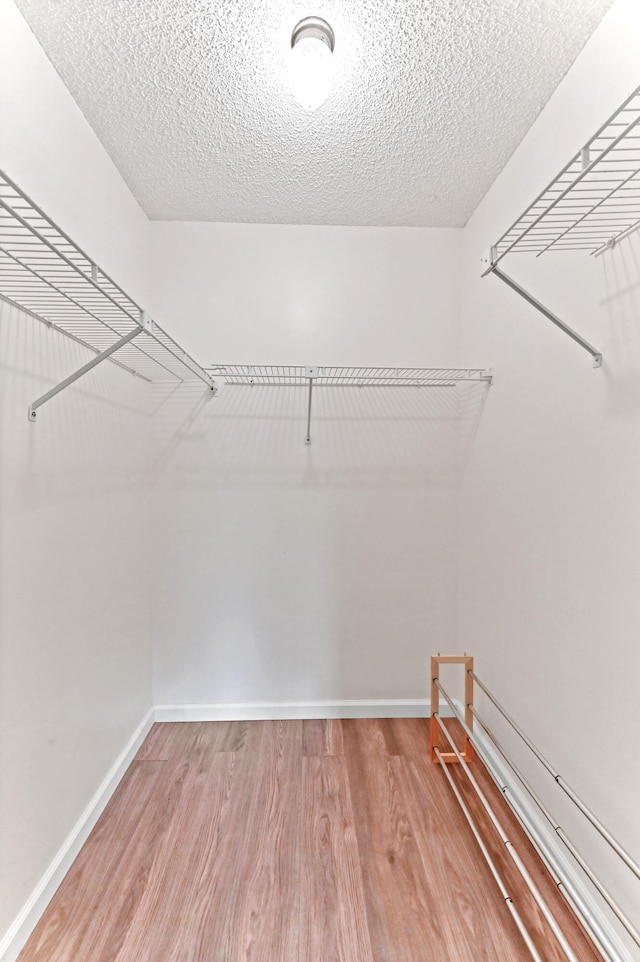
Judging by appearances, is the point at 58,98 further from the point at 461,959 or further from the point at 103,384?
the point at 461,959

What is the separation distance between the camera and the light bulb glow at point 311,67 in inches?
49.8

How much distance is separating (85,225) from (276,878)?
7.18 feet

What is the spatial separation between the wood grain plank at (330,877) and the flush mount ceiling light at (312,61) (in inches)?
84.8

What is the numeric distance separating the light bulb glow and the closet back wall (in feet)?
3.94

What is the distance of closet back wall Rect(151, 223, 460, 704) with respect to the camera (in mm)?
2494

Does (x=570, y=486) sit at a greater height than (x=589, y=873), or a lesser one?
greater


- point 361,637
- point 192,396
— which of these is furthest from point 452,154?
point 361,637

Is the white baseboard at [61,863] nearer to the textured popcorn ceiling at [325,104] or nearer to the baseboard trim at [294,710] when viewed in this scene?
the baseboard trim at [294,710]

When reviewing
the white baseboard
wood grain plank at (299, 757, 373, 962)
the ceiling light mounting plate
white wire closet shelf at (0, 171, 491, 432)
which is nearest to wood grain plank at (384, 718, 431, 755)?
wood grain plank at (299, 757, 373, 962)

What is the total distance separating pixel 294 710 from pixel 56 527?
1.55 metres

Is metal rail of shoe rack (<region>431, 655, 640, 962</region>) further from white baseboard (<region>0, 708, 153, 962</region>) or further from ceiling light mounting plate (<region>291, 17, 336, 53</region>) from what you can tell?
ceiling light mounting plate (<region>291, 17, 336, 53</region>)

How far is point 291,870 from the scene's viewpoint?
158 cm

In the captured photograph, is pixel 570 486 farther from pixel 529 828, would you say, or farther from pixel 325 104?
pixel 325 104

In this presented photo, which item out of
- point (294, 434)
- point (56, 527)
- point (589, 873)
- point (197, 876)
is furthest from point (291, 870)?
point (294, 434)
